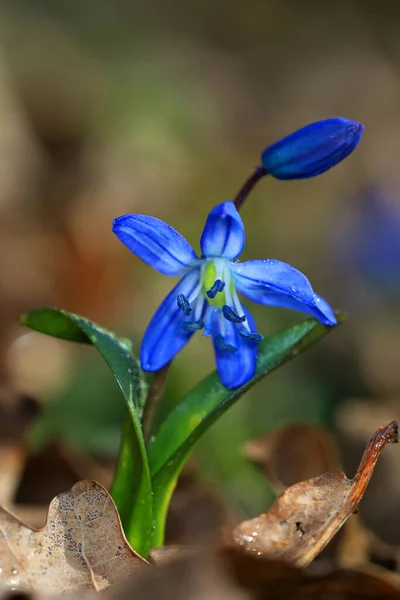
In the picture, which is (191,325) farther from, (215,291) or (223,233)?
(223,233)

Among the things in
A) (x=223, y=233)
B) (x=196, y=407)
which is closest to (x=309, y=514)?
(x=196, y=407)

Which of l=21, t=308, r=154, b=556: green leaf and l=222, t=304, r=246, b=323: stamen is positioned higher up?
l=222, t=304, r=246, b=323: stamen

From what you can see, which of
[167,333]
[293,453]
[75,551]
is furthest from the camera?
[293,453]

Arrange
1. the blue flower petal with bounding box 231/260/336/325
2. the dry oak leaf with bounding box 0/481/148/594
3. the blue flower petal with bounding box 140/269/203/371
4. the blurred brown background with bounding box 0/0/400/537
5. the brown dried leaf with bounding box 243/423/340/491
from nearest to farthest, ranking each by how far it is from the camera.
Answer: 1. the dry oak leaf with bounding box 0/481/148/594
2. the blue flower petal with bounding box 231/260/336/325
3. the blue flower petal with bounding box 140/269/203/371
4. the brown dried leaf with bounding box 243/423/340/491
5. the blurred brown background with bounding box 0/0/400/537

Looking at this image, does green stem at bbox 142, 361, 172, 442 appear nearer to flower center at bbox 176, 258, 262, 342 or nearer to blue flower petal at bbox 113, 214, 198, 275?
flower center at bbox 176, 258, 262, 342

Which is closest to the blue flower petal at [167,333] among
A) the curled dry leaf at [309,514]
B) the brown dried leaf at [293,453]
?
the curled dry leaf at [309,514]

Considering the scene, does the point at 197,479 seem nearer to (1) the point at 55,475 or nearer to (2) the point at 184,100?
(1) the point at 55,475

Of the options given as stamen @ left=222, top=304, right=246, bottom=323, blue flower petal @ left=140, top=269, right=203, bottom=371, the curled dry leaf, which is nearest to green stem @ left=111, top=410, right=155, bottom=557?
blue flower petal @ left=140, top=269, right=203, bottom=371
